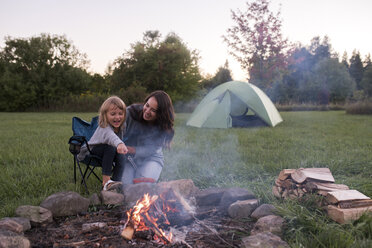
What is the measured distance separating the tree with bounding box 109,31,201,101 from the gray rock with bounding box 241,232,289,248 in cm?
2296

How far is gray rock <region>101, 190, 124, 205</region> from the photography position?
95.3 inches

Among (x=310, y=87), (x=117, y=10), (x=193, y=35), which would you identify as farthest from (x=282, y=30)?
(x=310, y=87)

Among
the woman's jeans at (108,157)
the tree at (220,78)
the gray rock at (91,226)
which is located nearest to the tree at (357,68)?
the tree at (220,78)

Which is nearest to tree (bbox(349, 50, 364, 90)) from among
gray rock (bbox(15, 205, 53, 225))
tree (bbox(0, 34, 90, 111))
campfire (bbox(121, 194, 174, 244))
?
tree (bbox(0, 34, 90, 111))

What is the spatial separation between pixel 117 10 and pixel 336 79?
3561 centimetres

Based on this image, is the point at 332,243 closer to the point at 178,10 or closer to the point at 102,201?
the point at 102,201

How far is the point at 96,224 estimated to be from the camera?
1.99 meters

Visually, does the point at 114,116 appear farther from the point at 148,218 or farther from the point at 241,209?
the point at 241,209

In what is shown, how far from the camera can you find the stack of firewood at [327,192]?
2.00m

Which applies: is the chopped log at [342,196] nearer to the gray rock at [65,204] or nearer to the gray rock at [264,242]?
the gray rock at [264,242]

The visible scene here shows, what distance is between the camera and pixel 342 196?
6.86 feet

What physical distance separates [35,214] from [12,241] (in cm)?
49

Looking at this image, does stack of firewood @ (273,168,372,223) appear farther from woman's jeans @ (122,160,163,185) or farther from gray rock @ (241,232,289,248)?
woman's jeans @ (122,160,163,185)

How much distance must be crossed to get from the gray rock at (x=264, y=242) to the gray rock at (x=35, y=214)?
1361 millimetres
